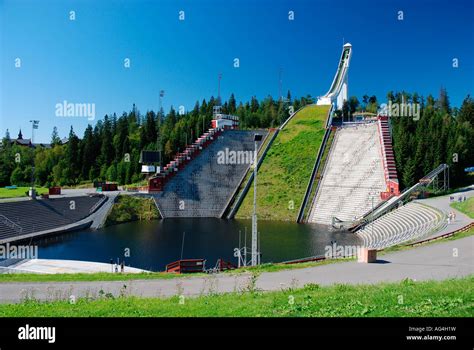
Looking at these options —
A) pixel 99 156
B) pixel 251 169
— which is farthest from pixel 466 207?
pixel 99 156

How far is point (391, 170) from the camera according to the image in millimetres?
40156

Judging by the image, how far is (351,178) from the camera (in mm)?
42125

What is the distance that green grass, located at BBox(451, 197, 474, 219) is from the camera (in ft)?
89.9

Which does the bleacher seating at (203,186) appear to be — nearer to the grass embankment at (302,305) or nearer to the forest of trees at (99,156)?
the forest of trees at (99,156)

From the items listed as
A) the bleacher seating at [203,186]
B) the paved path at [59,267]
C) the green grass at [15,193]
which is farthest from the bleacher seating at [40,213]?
the paved path at [59,267]

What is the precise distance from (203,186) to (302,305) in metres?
37.0

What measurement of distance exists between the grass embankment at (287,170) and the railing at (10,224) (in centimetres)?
2002

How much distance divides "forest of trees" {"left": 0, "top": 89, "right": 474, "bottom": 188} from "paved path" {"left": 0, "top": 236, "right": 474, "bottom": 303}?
25964 millimetres

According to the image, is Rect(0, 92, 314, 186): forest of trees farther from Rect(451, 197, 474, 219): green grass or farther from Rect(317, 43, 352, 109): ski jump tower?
Rect(451, 197, 474, 219): green grass

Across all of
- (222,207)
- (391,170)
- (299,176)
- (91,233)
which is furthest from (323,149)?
(91,233)

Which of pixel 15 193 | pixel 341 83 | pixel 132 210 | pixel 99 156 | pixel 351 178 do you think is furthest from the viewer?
pixel 341 83

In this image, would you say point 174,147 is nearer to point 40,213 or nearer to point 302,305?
point 40,213

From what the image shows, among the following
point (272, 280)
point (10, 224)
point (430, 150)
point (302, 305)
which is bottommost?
point (272, 280)
